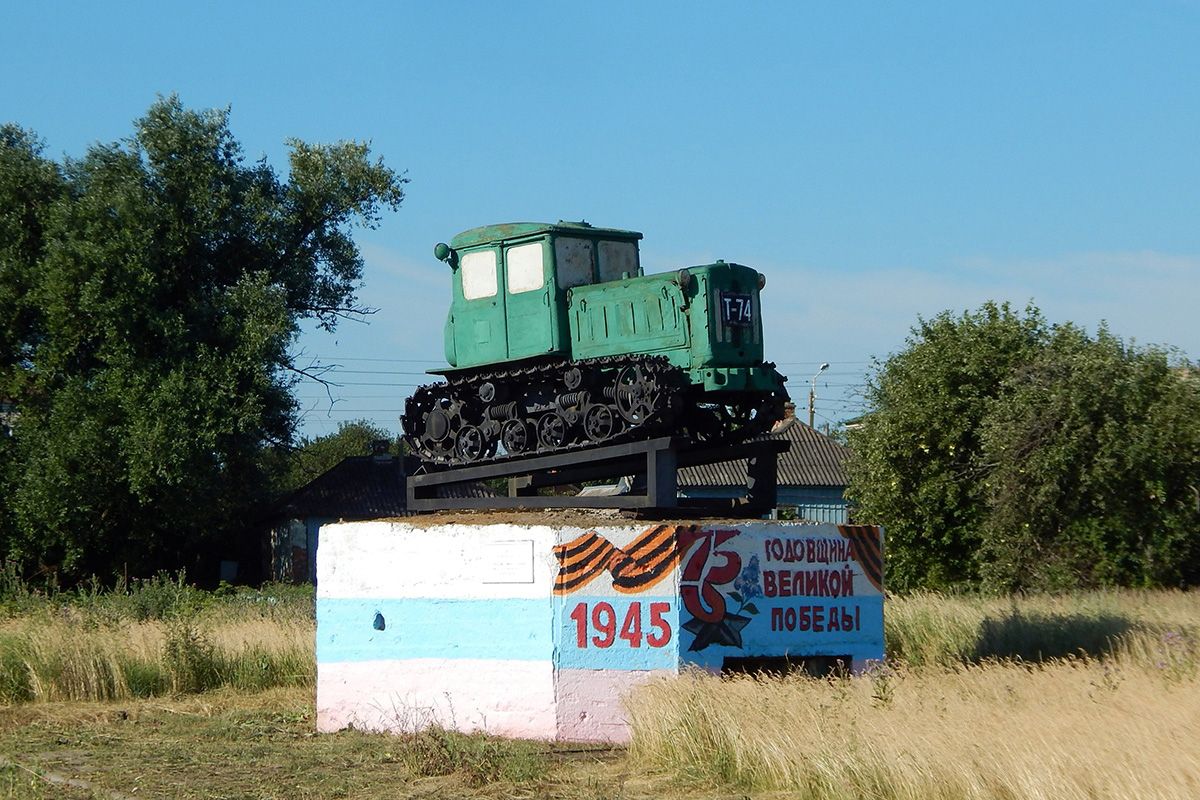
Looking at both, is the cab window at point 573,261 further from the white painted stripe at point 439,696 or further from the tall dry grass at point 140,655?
the tall dry grass at point 140,655

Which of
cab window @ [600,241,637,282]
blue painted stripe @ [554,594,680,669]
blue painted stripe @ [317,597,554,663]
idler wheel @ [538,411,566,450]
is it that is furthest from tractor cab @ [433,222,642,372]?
blue painted stripe @ [554,594,680,669]

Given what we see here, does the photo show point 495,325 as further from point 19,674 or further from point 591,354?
point 19,674

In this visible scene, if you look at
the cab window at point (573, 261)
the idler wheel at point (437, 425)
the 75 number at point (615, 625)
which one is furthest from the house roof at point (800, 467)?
the 75 number at point (615, 625)

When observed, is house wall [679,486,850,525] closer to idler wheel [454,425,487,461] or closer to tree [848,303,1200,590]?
tree [848,303,1200,590]

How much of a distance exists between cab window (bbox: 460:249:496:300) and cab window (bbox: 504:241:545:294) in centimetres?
25

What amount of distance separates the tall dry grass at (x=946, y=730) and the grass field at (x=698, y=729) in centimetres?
2

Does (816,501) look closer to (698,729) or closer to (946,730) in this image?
(698,729)

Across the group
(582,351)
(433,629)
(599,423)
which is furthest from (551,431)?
(433,629)

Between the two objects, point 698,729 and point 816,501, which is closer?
point 698,729

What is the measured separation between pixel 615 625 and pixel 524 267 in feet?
16.4

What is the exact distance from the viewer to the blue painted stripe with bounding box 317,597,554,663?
40.6ft

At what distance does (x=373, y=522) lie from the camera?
44.8 ft

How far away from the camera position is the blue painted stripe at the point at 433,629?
12383 mm

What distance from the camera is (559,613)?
481 inches
